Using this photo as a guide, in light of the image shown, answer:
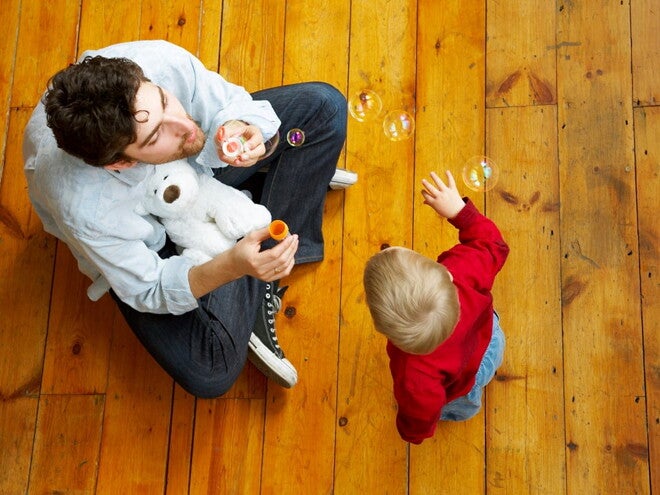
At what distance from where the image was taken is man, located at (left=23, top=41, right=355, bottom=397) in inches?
41.5

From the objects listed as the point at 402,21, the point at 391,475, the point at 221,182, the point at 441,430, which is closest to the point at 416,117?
the point at 402,21

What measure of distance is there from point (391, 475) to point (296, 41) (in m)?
1.22

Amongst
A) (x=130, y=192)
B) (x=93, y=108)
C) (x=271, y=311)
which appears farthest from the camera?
(x=271, y=311)

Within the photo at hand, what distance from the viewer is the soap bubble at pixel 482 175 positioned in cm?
166

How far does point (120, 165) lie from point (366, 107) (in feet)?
2.67

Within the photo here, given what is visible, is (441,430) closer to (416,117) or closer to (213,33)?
(416,117)

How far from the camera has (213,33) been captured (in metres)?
1.85

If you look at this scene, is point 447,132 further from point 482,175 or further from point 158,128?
point 158,128

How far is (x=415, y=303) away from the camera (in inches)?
42.7

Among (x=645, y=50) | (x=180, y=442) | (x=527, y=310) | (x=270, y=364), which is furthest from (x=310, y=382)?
(x=645, y=50)

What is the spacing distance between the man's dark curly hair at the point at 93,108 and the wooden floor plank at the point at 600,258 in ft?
3.71

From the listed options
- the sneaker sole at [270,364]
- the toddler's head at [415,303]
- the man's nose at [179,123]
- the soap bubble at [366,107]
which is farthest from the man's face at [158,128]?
the soap bubble at [366,107]

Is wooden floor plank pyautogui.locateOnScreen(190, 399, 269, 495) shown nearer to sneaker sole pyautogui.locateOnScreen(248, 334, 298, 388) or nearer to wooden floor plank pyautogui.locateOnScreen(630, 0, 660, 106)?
sneaker sole pyautogui.locateOnScreen(248, 334, 298, 388)

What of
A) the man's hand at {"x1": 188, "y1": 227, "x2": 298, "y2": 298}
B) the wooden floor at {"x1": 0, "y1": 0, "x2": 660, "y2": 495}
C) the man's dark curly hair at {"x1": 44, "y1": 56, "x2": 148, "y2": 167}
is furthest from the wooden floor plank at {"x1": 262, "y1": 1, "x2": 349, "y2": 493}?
the man's dark curly hair at {"x1": 44, "y1": 56, "x2": 148, "y2": 167}
